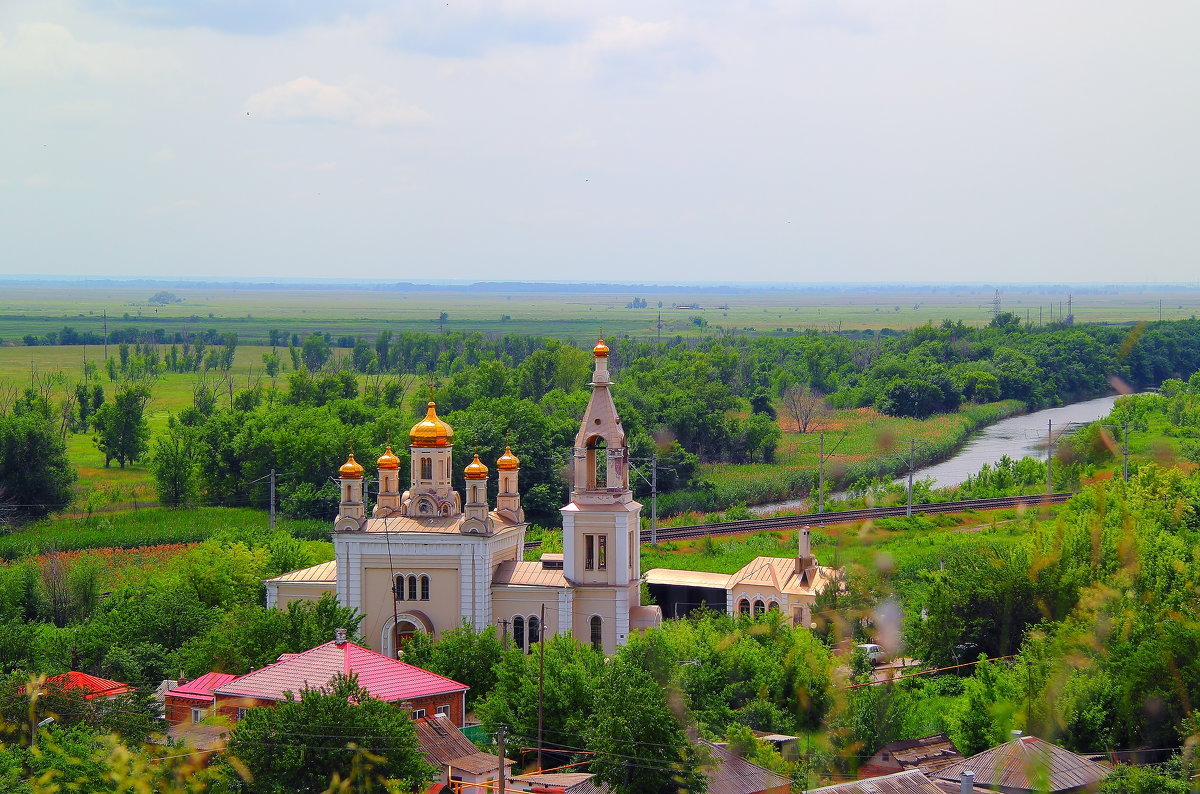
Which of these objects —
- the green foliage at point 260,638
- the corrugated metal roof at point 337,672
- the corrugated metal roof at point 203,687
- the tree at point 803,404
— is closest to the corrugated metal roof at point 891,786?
the corrugated metal roof at point 337,672

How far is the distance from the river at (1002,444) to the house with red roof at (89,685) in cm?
3581

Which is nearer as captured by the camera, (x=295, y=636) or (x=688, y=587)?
(x=295, y=636)

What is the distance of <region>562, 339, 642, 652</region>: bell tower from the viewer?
3195cm

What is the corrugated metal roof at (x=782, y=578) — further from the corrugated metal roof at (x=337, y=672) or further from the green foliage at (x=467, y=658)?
the corrugated metal roof at (x=337, y=672)

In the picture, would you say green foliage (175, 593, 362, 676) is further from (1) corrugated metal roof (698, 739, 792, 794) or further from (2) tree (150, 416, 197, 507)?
(2) tree (150, 416, 197, 507)

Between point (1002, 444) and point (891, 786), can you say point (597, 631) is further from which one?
point (1002, 444)

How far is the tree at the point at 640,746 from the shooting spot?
2200cm

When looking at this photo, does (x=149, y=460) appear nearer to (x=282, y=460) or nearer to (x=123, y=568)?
(x=282, y=460)

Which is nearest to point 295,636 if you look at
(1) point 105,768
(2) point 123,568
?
(1) point 105,768

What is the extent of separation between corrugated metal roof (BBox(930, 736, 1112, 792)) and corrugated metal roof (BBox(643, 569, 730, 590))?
14.3m

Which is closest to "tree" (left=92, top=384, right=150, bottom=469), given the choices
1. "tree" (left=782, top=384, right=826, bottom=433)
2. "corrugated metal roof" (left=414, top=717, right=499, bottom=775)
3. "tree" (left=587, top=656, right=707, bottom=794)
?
"tree" (left=782, top=384, right=826, bottom=433)

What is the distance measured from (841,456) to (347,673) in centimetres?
4734

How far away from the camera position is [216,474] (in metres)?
61.0

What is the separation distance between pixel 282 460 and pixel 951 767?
40823mm
